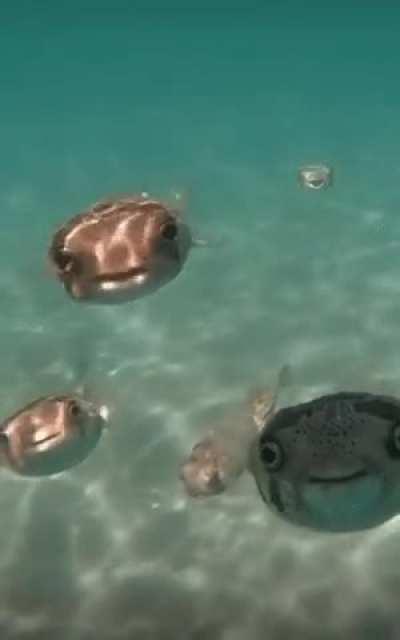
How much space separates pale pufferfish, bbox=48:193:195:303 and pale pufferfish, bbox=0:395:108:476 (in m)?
1.20

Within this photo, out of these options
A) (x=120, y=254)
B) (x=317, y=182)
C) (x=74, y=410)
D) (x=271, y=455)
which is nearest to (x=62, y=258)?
(x=120, y=254)

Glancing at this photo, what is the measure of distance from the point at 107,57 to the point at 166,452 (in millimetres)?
49600

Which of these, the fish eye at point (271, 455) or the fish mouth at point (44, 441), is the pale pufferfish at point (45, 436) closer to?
the fish mouth at point (44, 441)

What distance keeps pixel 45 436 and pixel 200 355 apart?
5986 mm

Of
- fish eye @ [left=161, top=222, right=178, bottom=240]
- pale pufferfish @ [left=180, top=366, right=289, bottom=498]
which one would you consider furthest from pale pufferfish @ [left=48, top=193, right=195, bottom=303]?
pale pufferfish @ [left=180, top=366, right=289, bottom=498]

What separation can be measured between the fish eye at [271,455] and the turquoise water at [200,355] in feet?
6.70

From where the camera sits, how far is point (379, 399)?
10.2 ft

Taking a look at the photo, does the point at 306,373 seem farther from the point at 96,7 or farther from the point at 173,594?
the point at 96,7

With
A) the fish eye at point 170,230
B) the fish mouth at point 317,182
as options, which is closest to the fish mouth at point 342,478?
the fish eye at point 170,230

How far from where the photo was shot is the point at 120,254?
3.96m

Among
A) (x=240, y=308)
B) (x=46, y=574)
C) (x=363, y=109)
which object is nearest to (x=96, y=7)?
(x=363, y=109)

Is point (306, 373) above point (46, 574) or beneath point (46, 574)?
beneath

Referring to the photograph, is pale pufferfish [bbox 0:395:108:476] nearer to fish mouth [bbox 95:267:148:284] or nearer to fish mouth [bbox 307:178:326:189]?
fish mouth [bbox 95:267:148:284]

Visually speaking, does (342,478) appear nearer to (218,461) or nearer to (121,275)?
(121,275)
